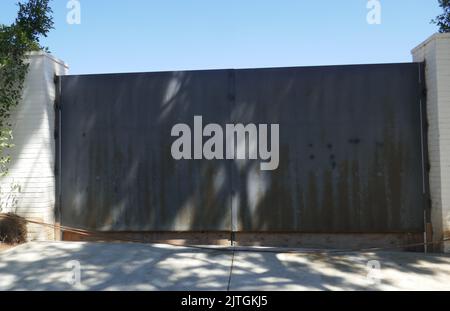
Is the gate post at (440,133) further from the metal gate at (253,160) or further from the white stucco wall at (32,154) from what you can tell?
the white stucco wall at (32,154)

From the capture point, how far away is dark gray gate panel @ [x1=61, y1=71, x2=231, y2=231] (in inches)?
251

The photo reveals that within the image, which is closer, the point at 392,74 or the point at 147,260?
the point at 147,260

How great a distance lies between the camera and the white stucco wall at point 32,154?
634 centimetres

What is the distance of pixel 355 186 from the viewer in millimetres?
6215

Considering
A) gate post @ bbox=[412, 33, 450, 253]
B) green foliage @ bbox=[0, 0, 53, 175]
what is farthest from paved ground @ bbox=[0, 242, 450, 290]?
green foliage @ bbox=[0, 0, 53, 175]

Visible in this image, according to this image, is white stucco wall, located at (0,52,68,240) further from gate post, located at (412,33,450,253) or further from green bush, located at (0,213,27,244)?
gate post, located at (412,33,450,253)

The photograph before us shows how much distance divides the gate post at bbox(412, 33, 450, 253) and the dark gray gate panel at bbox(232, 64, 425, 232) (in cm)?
24

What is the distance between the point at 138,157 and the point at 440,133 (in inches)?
185

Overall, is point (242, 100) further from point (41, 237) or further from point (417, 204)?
point (41, 237)

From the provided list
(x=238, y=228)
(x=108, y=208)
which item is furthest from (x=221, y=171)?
(x=108, y=208)

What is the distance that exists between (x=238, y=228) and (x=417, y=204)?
282 centimetres

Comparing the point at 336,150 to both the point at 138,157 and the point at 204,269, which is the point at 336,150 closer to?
the point at 204,269

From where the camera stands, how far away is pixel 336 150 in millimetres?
6250

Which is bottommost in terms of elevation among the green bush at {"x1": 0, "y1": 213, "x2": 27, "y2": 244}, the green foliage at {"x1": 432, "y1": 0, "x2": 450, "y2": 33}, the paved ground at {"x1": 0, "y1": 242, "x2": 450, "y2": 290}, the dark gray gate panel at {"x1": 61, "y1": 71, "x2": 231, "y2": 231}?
the paved ground at {"x1": 0, "y1": 242, "x2": 450, "y2": 290}
